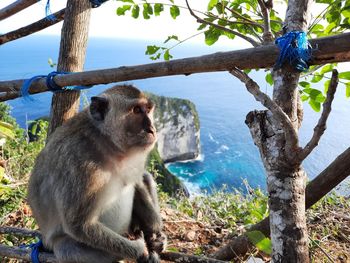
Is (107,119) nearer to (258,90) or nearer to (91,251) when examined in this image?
Answer: (91,251)

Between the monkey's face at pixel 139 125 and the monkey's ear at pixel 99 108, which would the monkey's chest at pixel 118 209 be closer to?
the monkey's face at pixel 139 125

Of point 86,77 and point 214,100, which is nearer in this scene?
point 86,77

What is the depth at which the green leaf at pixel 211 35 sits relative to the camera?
3006mm

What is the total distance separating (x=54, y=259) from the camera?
8.95 feet

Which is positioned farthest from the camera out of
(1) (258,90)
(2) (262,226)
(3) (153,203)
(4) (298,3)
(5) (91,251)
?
(3) (153,203)

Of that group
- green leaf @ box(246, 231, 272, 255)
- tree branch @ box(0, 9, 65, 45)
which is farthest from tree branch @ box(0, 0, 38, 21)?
green leaf @ box(246, 231, 272, 255)

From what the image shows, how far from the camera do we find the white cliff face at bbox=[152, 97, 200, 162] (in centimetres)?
4126

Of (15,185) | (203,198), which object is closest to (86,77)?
(15,185)

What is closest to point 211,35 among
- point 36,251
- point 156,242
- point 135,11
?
point 135,11

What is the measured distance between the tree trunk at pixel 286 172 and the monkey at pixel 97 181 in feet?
3.54

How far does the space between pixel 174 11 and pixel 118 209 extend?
5.36 feet

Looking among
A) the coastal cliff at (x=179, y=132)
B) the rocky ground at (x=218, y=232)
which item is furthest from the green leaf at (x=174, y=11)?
the coastal cliff at (x=179, y=132)

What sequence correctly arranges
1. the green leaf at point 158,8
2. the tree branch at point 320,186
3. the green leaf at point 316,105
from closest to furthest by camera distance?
1. the tree branch at point 320,186
2. the green leaf at point 316,105
3. the green leaf at point 158,8

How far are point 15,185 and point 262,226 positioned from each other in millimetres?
3454
